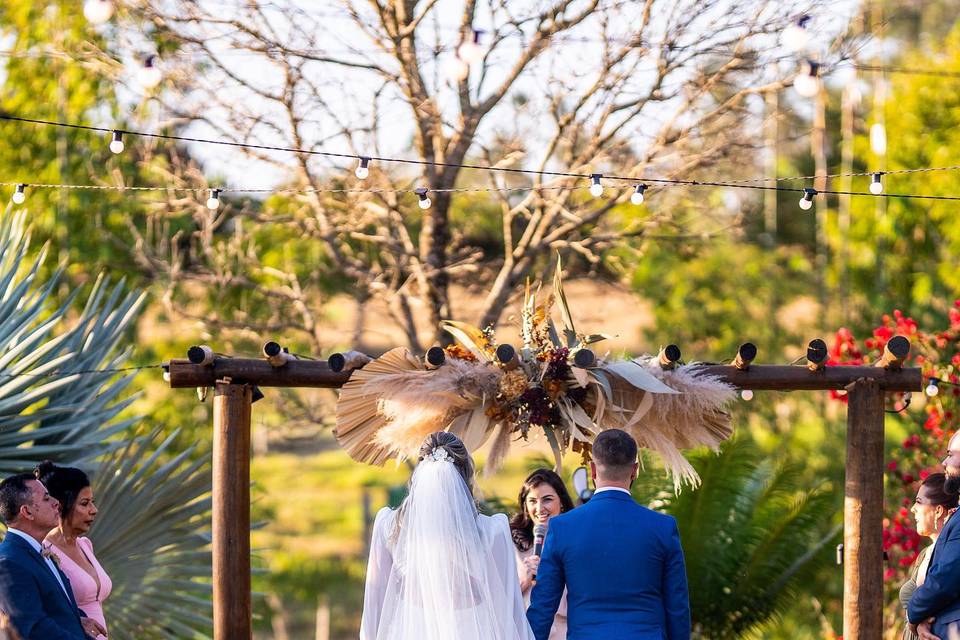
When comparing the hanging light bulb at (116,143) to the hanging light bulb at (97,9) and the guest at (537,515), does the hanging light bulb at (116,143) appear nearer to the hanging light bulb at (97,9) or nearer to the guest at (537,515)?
the hanging light bulb at (97,9)

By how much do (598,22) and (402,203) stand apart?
2.81m

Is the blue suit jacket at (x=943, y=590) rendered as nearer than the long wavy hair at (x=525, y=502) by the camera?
Yes

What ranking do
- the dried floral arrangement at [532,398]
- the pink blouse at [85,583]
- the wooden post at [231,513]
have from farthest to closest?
the wooden post at [231,513] < the dried floral arrangement at [532,398] < the pink blouse at [85,583]

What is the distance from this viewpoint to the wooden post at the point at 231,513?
6805mm

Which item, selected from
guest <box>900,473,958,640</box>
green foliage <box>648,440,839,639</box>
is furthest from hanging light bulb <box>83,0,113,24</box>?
green foliage <box>648,440,839,639</box>

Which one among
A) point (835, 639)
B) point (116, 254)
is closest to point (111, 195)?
point (116, 254)

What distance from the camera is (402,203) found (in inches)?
475

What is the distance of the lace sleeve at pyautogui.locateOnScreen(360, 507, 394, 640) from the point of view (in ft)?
16.0

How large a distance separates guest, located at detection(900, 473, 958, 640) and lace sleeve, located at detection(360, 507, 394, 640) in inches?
92.3

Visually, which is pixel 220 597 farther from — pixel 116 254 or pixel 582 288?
pixel 582 288

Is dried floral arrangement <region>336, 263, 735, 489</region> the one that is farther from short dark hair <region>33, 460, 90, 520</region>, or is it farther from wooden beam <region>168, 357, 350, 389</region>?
short dark hair <region>33, 460, 90, 520</region>

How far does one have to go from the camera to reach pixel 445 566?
15.5 ft

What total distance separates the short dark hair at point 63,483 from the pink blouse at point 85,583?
0.88ft

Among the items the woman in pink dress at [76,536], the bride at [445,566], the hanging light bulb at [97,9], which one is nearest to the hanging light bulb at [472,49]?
the hanging light bulb at [97,9]
